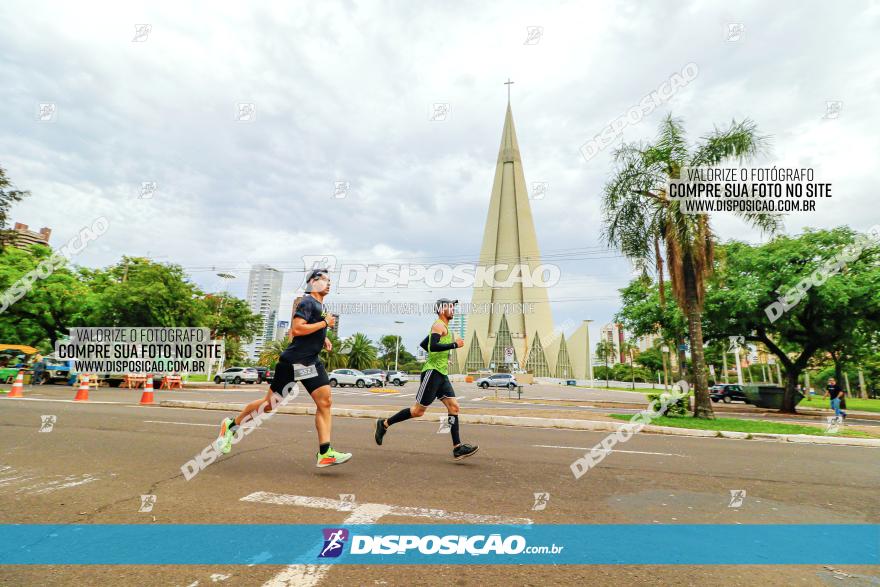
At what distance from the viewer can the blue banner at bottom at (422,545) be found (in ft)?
8.08

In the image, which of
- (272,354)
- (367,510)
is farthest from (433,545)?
(272,354)

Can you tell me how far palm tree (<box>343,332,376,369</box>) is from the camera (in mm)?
63531

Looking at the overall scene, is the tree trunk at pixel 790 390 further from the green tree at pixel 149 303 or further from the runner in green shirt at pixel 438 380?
the green tree at pixel 149 303

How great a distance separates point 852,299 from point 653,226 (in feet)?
34.7

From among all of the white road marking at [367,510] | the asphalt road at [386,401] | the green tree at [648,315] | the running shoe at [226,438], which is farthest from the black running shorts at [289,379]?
the green tree at [648,315]

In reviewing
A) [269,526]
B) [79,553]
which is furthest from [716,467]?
[79,553]

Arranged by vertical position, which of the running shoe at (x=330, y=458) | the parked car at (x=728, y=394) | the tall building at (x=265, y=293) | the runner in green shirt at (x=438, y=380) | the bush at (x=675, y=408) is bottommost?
the parked car at (x=728, y=394)

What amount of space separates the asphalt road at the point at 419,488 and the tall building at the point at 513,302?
78.4m

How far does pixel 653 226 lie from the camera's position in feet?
44.5

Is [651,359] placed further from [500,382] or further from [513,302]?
[500,382]

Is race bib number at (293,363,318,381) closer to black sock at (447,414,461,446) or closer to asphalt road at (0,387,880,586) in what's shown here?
asphalt road at (0,387,880,586)

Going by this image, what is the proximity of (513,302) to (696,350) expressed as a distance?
248 feet

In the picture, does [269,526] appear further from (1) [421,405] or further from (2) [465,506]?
(1) [421,405]

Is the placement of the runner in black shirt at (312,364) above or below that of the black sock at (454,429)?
above
